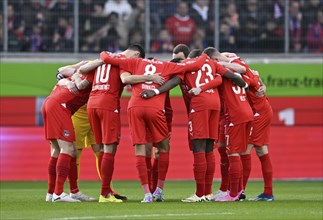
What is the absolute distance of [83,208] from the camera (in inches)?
519

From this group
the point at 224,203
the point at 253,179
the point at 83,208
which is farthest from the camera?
the point at 253,179

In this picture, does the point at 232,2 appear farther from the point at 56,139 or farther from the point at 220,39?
the point at 56,139

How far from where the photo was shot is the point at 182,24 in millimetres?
25766

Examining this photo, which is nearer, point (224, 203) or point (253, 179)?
point (224, 203)

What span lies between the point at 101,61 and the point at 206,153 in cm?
204

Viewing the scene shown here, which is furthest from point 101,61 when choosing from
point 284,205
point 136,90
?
point 284,205

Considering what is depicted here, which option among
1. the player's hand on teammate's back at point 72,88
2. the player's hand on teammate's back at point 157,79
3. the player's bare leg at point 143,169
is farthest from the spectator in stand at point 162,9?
the player's bare leg at point 143,169

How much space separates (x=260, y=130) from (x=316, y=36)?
37.9 feet

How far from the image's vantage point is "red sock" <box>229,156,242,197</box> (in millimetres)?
14594

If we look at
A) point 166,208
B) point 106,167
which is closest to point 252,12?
point 106,167

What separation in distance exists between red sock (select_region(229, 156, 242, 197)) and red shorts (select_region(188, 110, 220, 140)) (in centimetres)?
46

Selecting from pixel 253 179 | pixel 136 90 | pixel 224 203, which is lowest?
pixel 253 179

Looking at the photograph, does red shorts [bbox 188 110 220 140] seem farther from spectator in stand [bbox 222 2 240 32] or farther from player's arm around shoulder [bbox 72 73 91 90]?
spectator in stand [bbox 222 2 240 32]

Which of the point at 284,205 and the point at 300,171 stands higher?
the point at 284,205
